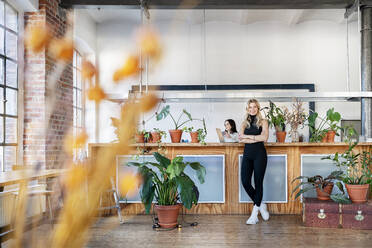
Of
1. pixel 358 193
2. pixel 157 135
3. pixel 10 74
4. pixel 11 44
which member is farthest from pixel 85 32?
pixel 358 193

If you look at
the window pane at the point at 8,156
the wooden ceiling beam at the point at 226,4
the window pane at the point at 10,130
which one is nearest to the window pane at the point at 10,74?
the window pane at the point at 10,130

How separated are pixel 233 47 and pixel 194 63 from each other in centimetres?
86

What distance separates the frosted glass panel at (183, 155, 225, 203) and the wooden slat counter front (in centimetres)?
6

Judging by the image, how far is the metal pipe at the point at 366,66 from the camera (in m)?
5.43

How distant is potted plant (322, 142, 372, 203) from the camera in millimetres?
4176

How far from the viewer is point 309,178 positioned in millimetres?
4480

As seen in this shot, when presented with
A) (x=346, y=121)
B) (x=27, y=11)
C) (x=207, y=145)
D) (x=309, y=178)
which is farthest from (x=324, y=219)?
(x=27, y=11)

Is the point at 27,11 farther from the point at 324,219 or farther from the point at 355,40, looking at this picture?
the point at 355,40

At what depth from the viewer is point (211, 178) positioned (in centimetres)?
482

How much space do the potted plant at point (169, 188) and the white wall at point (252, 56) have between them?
3371 millimetres

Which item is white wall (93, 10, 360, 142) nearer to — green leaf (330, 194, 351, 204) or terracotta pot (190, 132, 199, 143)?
terracotta pot (190, 132, 199, 143)

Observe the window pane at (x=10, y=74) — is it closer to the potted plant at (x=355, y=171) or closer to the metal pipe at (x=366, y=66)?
the potted plant at (x=355, y=171)

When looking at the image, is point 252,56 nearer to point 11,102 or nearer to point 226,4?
point 226,4

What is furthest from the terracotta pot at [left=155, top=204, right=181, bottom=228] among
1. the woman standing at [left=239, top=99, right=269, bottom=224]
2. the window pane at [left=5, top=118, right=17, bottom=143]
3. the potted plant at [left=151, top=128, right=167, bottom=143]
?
the window pane at [left=5, top=118, right=17, bottom=143]
